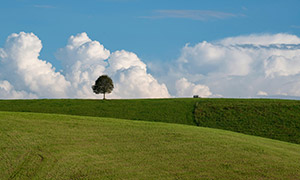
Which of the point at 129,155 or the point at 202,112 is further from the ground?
the point at 202,112

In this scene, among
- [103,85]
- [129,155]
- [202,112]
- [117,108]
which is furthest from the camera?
[103,85]

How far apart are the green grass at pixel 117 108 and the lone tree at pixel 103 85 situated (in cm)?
662

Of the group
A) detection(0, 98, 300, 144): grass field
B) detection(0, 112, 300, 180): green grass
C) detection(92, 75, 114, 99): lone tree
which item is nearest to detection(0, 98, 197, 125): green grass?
detection(0, 98, 300, 144): grass field

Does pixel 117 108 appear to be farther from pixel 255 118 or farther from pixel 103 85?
pixel 255 118

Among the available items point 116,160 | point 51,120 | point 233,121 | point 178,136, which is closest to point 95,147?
point 116,160

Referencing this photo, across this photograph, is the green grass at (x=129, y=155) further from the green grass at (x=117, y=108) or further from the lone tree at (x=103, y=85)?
the lone tree at (x=103, y=85)

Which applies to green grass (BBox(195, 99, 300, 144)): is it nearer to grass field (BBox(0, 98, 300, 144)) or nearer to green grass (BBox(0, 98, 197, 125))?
grass field (BBox(0, 98, 300, 144))

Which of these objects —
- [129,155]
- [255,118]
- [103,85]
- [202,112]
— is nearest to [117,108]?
[202,112]

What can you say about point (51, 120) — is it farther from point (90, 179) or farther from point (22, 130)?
point (90, 179)

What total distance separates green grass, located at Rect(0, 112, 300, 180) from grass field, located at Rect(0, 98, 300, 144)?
14.2m

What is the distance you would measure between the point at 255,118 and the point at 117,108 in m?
18.7

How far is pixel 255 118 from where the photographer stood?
41.7 m

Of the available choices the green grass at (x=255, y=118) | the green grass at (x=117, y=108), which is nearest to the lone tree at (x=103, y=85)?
the green grass at (x=117, y=108)

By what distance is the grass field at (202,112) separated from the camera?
3849 cm
